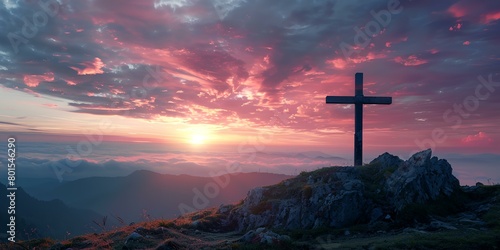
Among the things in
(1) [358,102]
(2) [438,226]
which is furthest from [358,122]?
(2) [438,226]

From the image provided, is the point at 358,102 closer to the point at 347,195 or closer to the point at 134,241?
the point at 347,195

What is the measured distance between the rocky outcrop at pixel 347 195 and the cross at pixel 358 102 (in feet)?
8.71

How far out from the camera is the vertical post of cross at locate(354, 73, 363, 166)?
78.2 feet

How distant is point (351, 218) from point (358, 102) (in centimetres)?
1065

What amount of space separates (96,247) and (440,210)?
16.1 m

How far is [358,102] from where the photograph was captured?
78.8 ft

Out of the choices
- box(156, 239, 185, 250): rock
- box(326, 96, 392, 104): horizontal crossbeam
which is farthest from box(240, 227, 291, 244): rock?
box(326, 96, 392, 104): horizontal crossbeam

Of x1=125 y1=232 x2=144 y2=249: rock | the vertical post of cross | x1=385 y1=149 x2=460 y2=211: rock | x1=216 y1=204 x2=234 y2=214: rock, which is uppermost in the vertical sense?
the vertical post of cross

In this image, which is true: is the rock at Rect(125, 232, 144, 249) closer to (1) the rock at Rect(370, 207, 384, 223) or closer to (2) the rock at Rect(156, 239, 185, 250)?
(2) the rock at Rect(156, 239, 185, 250)

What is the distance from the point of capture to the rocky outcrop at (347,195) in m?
16.2

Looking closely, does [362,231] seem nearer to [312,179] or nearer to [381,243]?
[381,243]

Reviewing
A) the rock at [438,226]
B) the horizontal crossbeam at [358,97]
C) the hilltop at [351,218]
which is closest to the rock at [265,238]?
the hilltop at [351,218]

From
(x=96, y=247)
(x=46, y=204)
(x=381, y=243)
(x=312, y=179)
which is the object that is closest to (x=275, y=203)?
(x=312, y=179)

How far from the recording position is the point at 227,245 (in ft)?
42.1
